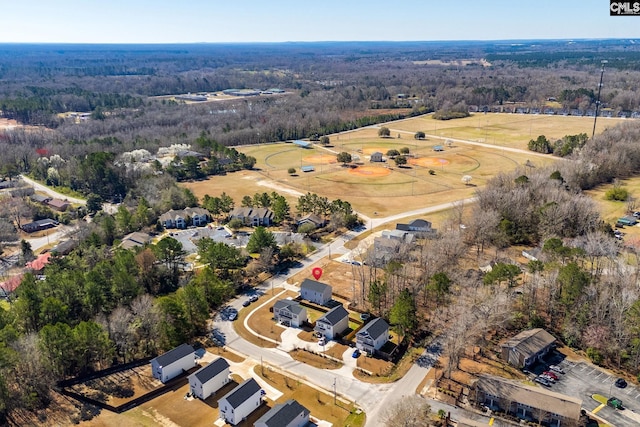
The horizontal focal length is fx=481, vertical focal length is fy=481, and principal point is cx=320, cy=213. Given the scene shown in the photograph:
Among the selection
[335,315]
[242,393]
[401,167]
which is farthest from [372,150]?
[242,393]

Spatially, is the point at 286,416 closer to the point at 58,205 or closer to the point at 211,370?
the point at 211,370

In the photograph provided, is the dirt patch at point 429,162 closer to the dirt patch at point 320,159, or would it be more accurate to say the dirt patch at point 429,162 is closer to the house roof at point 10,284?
the dirt patch at point 320,159

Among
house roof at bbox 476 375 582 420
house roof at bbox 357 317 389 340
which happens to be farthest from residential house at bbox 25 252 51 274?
house roof at bbox 476 375 582 420

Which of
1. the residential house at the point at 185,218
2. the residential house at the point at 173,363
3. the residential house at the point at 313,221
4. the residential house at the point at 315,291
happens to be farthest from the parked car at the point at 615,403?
the residential house at the point at 185,218

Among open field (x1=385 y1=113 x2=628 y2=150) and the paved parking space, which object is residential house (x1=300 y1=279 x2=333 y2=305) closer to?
the paved parking space

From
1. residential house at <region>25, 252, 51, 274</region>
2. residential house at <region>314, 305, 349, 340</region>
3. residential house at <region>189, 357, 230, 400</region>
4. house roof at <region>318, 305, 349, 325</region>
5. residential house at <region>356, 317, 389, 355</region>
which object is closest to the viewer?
residential house at <region>189, 357, 230, 400</region>

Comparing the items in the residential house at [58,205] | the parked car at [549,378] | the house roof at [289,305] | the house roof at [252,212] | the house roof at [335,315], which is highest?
the house roof at [252,212]
